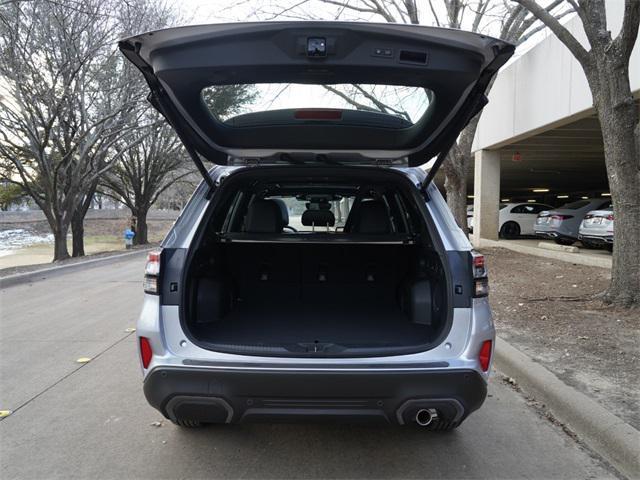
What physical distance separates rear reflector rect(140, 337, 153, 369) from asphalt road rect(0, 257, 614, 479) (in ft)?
2.28

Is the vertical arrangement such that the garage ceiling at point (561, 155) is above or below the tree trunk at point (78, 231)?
above

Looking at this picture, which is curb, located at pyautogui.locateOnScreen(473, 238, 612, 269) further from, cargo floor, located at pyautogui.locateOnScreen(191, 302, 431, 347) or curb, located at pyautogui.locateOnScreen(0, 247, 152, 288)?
curb, located at pyautogui.locateOnScreen(0, 247, 152, 288)

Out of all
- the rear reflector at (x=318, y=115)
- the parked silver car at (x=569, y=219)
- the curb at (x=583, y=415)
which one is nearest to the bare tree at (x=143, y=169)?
the parked silver car at (x=569, y=219)

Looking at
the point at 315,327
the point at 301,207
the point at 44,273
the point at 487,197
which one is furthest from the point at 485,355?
the point at 487,197

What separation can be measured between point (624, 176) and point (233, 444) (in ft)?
18.6

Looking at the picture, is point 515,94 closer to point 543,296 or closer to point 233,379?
point 543,296

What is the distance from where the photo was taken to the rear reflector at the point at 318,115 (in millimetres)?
3170

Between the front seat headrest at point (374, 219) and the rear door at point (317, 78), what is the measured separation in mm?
794

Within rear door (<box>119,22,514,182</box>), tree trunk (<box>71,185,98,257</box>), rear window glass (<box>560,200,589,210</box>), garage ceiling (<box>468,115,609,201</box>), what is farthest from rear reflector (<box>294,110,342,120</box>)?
tree trunk (<box>71,185,98,257</box>)

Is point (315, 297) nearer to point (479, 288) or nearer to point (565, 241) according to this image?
point (479, 288)

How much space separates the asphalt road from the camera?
9.49 feet

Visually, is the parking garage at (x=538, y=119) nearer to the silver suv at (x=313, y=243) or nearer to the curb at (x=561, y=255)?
the curb at (x=561, y=255)

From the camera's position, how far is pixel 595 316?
5.95 meters

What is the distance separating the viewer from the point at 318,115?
10.5 feet
